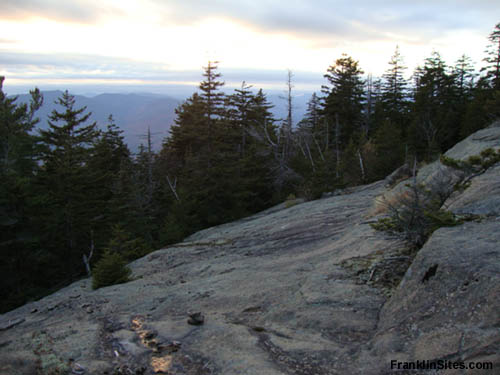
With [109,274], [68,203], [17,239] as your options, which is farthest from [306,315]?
[68,203]

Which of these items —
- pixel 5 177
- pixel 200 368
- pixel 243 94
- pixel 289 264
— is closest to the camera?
pixel 200 368

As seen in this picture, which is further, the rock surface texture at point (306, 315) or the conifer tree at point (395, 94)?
the conifer tree at point (395, 94)

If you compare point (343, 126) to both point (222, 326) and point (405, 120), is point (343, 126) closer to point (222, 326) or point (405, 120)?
point (405, 120)

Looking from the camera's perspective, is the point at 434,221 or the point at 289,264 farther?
the point at 289,264

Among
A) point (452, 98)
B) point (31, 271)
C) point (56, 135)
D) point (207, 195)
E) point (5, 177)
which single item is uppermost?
point (452, 98)

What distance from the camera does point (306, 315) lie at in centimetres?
521

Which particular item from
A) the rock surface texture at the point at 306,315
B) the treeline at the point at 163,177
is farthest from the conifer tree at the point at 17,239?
the rock surface texture at the point at 306,315

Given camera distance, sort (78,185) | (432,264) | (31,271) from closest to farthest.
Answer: (432,264)
(31,271)
(78,185)

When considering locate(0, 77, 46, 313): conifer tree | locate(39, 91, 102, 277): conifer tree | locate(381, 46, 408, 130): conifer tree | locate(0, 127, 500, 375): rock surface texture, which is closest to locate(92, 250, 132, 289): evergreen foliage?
locate(0, 127, 500, 375): rock surface texture

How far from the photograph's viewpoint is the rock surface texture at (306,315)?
3.80 meters

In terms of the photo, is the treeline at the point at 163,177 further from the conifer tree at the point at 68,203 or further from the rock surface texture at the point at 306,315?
the rock surface texture at the point at 306,315

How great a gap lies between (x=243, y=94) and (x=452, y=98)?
21379 millimetres

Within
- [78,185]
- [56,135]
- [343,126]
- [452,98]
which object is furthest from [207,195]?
[452,98]

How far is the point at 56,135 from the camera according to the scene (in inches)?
1062
